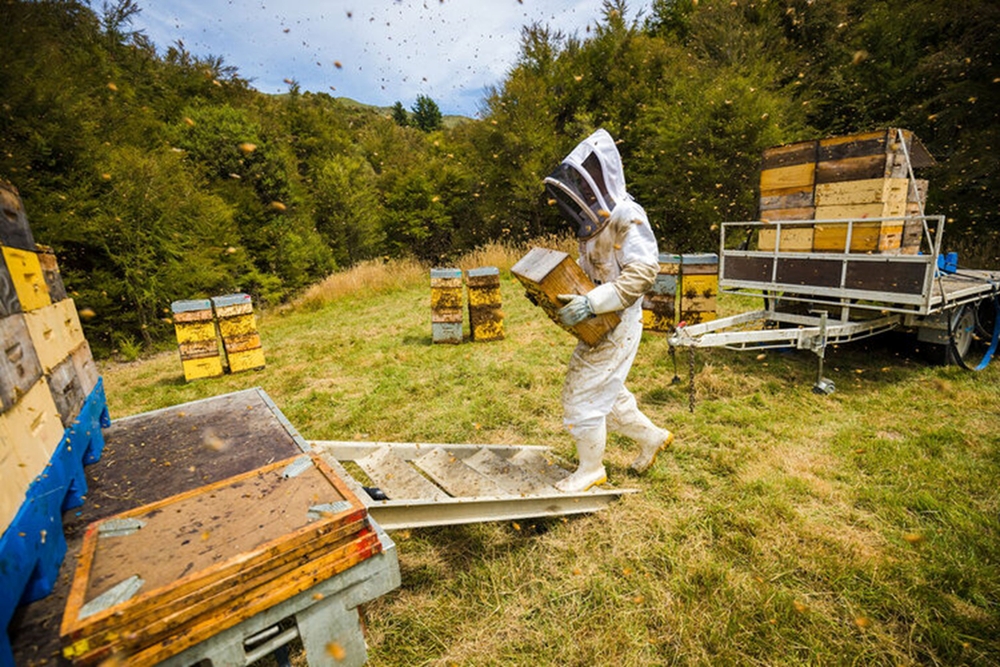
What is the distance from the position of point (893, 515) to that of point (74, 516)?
13.8ft

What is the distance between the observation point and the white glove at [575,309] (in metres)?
2.51

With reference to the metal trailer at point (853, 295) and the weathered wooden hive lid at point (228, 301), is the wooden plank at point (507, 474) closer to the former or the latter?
the metal trailer at point (853, 295)

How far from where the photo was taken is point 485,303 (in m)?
6.82

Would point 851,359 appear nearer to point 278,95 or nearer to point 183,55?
point 183,55

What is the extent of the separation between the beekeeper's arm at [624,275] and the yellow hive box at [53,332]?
7.73ft

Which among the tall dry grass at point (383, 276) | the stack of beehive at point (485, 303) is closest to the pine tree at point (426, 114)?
the tall dry grass at point (383, 276)

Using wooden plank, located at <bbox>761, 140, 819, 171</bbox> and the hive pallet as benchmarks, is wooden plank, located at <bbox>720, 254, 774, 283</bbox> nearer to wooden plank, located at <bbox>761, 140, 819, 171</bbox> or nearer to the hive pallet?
wooden plank, located at <bbox>761, 140, 819, 171</bbox>

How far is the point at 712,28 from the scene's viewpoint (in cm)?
1638

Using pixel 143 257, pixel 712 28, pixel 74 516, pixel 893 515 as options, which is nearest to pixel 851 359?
pixel 893 515

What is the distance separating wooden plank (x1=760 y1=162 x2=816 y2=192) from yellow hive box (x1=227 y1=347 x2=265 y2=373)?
7140 millimetres

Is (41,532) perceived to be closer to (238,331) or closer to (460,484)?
(460,484)

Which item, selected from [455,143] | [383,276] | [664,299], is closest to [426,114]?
[455,143]

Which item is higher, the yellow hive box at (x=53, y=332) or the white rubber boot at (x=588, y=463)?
the yellow hive box at (x=53, y=332)

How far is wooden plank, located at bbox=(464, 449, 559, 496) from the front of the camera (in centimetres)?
276
